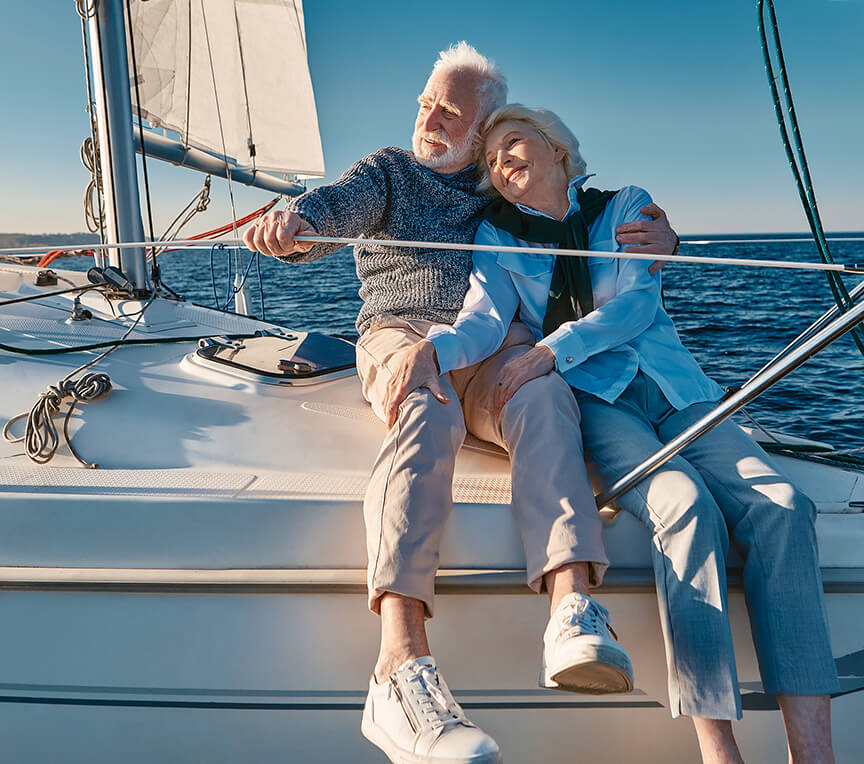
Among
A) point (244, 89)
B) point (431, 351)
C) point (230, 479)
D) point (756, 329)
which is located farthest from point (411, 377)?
point (756, 329)

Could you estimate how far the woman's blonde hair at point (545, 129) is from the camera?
1.97 meters

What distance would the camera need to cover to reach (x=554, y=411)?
1.59m

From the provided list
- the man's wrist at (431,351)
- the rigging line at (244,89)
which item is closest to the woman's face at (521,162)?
the man's wrist at (431,351)

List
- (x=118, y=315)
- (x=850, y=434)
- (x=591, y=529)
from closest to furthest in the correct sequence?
(x=591, y=529) → (x=118, y=315) → (x=850, y=434)

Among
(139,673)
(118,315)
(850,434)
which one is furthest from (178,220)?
(850,434)

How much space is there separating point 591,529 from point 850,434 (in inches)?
171

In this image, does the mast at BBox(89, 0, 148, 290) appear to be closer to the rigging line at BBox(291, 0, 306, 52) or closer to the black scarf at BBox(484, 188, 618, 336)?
the rigging line at BBox(291, 0, 306, 52)

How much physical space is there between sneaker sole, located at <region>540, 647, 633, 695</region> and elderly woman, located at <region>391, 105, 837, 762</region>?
0.16 m

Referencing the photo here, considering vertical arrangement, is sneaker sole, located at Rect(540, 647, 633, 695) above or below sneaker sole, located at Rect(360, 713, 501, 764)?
above

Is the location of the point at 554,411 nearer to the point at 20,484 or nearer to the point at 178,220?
the point at 20,484

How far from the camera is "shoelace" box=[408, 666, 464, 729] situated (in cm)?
127

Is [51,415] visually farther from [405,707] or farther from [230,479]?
[405,707]

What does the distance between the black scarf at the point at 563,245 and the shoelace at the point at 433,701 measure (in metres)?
0.92

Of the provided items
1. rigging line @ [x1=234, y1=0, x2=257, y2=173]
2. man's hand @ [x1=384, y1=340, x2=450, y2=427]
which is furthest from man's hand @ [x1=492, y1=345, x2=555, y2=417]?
rigging line @ [x1=234, y1=0, x2=257, y2=173]
